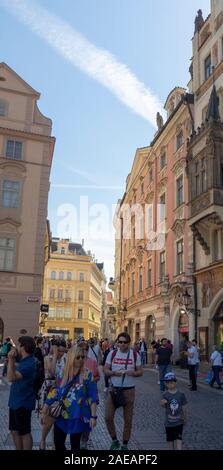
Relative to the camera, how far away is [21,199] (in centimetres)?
3038

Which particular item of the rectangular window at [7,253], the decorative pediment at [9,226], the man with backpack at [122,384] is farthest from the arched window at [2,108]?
the man with backpack at [122,384]

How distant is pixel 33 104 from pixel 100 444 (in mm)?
27685

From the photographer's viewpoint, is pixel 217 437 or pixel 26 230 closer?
pixel 217 437

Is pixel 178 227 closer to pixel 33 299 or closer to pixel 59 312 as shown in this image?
pixel 33 299

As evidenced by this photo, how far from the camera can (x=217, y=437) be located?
8406 mm

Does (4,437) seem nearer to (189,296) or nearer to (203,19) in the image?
(189,296)

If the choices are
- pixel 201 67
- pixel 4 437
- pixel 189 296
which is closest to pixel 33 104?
pixel 201 67

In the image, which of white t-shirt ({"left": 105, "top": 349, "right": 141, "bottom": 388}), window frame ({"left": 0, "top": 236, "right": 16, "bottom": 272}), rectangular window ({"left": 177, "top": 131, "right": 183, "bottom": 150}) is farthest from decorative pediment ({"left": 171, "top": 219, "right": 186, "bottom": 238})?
white t-shirt ({"left": 105, "top": 349, "right": 141, "bottom": 388})

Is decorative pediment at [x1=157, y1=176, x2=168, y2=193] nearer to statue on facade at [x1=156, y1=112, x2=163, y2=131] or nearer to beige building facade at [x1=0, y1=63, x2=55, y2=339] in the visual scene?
statue on facade at [x1=156, y1=112, x2=163, y2=131]

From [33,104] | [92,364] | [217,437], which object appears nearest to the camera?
[92,364]

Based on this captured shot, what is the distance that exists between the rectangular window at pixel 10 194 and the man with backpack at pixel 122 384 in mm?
23944

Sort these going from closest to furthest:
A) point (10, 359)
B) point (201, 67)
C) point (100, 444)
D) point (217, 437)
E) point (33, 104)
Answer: point (10, 359) → point (100, 444) → point (217, 437) → point (201, 67) → point (33, 104)

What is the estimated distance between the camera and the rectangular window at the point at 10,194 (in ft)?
98.8

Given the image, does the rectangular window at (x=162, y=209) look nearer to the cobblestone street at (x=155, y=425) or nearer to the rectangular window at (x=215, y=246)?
the rectangular window at (x=215, y=246)
